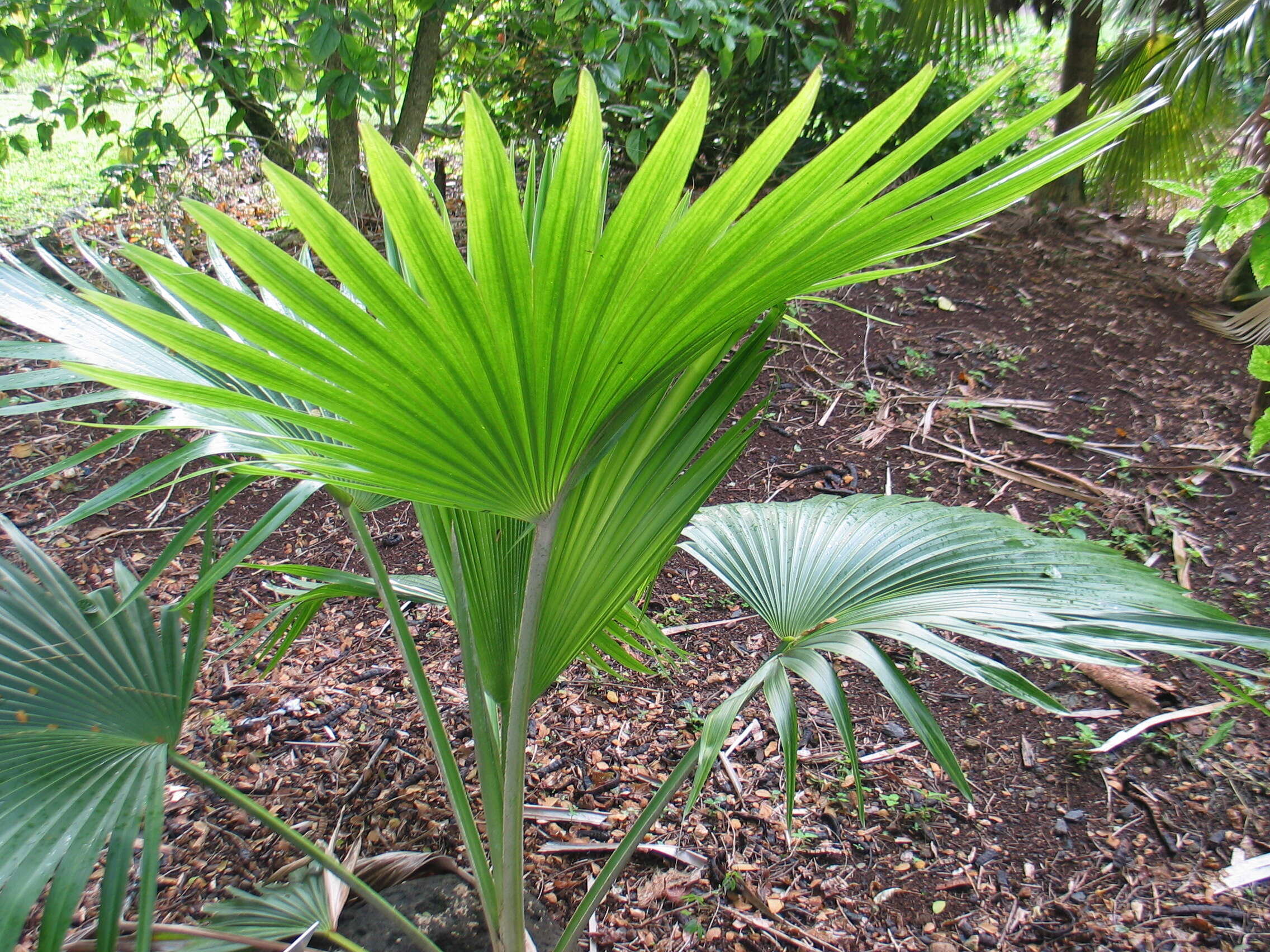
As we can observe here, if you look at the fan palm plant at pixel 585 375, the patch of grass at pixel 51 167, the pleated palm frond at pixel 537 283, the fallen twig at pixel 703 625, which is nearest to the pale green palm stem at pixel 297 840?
the fan palm plant at pixel 585 375

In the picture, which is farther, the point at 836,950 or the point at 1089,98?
the point at 1089,98

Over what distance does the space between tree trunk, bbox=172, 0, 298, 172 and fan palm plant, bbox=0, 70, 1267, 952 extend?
2.09 metres

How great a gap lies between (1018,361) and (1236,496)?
0.88 metres

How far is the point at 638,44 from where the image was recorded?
8.03 feet

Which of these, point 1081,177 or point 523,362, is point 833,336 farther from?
point 523,362

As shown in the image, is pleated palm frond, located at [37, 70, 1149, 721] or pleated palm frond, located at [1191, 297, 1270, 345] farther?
pleated palm frond, located at [1191, 297, 1270, 345]

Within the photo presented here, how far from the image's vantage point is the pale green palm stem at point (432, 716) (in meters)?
1.15

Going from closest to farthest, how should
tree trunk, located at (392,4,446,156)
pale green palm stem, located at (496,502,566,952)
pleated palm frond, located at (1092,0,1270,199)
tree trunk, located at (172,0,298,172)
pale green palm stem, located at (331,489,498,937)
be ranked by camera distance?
pale green palm stem, located at (496,502,566,952)
pale green palm stem, located at (331,489,498,937)
tree trunk, located at (172,0,298,172)
pleated palm frond, located at (1092,0,1270,199)
tree trunk, located at (392,4,446,156)

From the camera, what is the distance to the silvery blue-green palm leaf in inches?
21.2

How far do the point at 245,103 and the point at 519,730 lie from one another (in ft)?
10.7

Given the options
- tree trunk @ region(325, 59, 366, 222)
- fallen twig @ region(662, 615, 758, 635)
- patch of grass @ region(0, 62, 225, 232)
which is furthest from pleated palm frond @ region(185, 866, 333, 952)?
patch of grass @ region(0, 62, 225, 232)

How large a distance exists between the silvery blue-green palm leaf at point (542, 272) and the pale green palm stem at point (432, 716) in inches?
19.2

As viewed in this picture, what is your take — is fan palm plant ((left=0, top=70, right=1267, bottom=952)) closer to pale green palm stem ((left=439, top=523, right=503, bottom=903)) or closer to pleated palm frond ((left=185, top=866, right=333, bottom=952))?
pale green palm stem ((left=439, top=523, right=503, bottom=903))

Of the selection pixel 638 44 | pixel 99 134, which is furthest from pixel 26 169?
pixel 638 44
